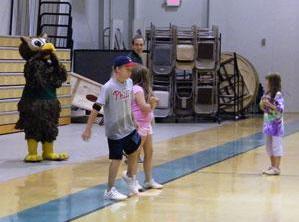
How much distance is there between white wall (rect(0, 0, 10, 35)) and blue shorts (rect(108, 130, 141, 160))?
7759mm

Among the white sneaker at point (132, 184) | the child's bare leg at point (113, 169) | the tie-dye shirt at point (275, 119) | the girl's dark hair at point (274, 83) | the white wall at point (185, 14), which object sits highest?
the white wall at point (185, 14)

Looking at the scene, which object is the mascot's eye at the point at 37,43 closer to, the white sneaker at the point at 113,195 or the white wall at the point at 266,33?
the white sneaker at the point at 113,195

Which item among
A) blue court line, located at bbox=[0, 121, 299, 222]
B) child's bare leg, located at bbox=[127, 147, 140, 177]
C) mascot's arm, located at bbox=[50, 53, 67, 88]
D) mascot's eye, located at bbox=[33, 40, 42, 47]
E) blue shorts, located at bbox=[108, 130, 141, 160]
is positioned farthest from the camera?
mascot's eye, located at bbox=[33, 40, 42, 47]

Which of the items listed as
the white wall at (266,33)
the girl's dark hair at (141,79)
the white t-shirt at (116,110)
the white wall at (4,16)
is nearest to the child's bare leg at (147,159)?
the girl's dark hair at (141,79)

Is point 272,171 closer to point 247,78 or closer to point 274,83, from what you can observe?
point 274,83

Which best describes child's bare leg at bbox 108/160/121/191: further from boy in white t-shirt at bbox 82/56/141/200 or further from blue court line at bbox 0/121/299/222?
blue court line at bbox 0/121/299/222

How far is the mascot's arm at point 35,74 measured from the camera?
8.75 metres

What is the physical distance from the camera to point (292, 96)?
19328 mm

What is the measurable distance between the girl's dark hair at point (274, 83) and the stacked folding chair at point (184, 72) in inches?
281

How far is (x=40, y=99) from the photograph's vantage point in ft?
29.3

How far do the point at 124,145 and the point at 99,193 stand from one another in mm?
643

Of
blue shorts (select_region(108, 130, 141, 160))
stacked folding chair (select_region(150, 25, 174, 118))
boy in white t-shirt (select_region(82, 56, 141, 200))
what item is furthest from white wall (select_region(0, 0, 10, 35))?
blue shorts (select_region(108, 130, 141, 160))

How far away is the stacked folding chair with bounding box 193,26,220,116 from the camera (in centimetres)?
1520

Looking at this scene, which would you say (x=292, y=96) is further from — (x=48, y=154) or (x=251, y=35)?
(x=48, y=154)
